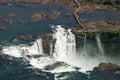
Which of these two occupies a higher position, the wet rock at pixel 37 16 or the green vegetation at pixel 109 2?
the green vegetation at pixel 109 2

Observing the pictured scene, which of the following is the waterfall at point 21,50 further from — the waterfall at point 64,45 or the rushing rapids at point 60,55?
the waterfall at point 64,45

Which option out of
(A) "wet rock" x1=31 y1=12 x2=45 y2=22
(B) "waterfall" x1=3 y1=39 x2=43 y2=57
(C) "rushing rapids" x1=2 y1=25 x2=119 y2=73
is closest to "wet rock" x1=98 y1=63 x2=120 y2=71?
(C) "rushing rapids" x1=2 y1=25 x2=119 y2=73

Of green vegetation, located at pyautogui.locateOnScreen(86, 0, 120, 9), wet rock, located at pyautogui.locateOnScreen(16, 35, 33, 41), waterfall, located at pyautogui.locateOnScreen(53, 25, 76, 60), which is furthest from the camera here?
green vegetation, located at pyautogui.locateOnScreen(86, 0, 120, 9)

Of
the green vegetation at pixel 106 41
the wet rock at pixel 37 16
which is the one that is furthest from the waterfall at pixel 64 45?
the wet rock at pixel 37 16

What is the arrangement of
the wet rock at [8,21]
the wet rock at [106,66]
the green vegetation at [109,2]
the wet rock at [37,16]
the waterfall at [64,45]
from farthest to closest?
the green vegetation at [109,2], the wet rock at [37,16], the wet rock at [8,21], the waterfall at [64,45], the wet rock at [106,66]

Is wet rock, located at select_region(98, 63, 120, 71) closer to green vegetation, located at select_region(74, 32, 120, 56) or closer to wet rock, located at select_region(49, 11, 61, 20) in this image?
green vegetation, located at select_region(74, 32, 120, 56)

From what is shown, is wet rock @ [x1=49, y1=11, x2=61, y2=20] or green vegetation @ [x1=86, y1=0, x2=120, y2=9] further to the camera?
green vegetation @ [x1=86, y1=0, x2=120, y2=9]

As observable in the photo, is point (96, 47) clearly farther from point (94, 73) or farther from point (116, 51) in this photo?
point (94, 73)

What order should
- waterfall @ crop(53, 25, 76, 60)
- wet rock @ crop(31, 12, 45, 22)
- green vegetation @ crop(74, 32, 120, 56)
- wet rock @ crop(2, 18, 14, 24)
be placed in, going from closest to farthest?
waterfall @ crop(53, 25, 76, 60)
green vegetation @ crop(74, 32, 120, 56)
wet rock @ crop(2, 18, 14, 24)
wet rock @ crop(31, 12, 45, 22)
